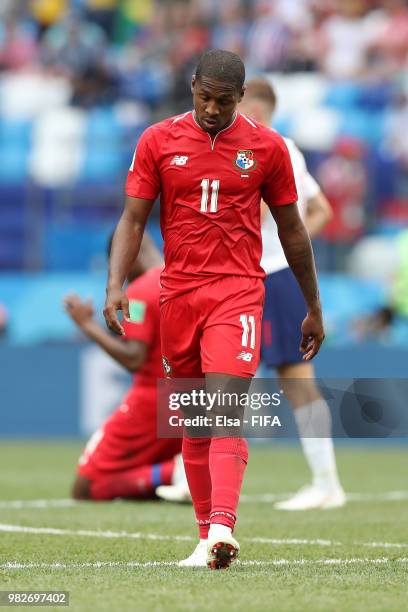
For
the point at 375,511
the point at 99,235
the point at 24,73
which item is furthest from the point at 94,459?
the point at 24,73

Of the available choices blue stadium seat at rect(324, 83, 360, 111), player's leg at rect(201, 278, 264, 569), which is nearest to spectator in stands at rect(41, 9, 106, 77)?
blue stadium seat at rect(324, 83, 360, 111)

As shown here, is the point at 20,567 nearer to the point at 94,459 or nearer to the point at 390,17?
the point at 94,459

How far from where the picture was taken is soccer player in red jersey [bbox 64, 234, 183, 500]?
26.9 feet

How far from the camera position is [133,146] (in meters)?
15.6

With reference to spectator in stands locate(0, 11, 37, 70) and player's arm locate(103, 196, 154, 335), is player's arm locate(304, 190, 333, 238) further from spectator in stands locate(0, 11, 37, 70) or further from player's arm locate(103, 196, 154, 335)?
spectator in stands locate(0, 11, 37, 70)

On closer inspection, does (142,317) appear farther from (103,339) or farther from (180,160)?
(180,160)

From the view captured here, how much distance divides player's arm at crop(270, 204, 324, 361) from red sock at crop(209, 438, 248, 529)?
1.94 feet

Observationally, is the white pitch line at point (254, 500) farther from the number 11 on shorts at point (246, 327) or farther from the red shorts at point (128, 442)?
the number 11 on shorts at point (246, 327)

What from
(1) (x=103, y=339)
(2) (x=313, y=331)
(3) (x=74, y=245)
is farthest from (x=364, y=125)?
(2) (x=313, y=331)

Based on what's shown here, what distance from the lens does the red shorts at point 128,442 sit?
8438 millimetres

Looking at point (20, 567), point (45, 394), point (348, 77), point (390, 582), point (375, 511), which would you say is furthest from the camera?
point (348, 77)

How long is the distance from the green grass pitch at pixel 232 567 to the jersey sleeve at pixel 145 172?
57.9 inches

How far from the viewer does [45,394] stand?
44.1 feet

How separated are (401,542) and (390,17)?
12622 mm
